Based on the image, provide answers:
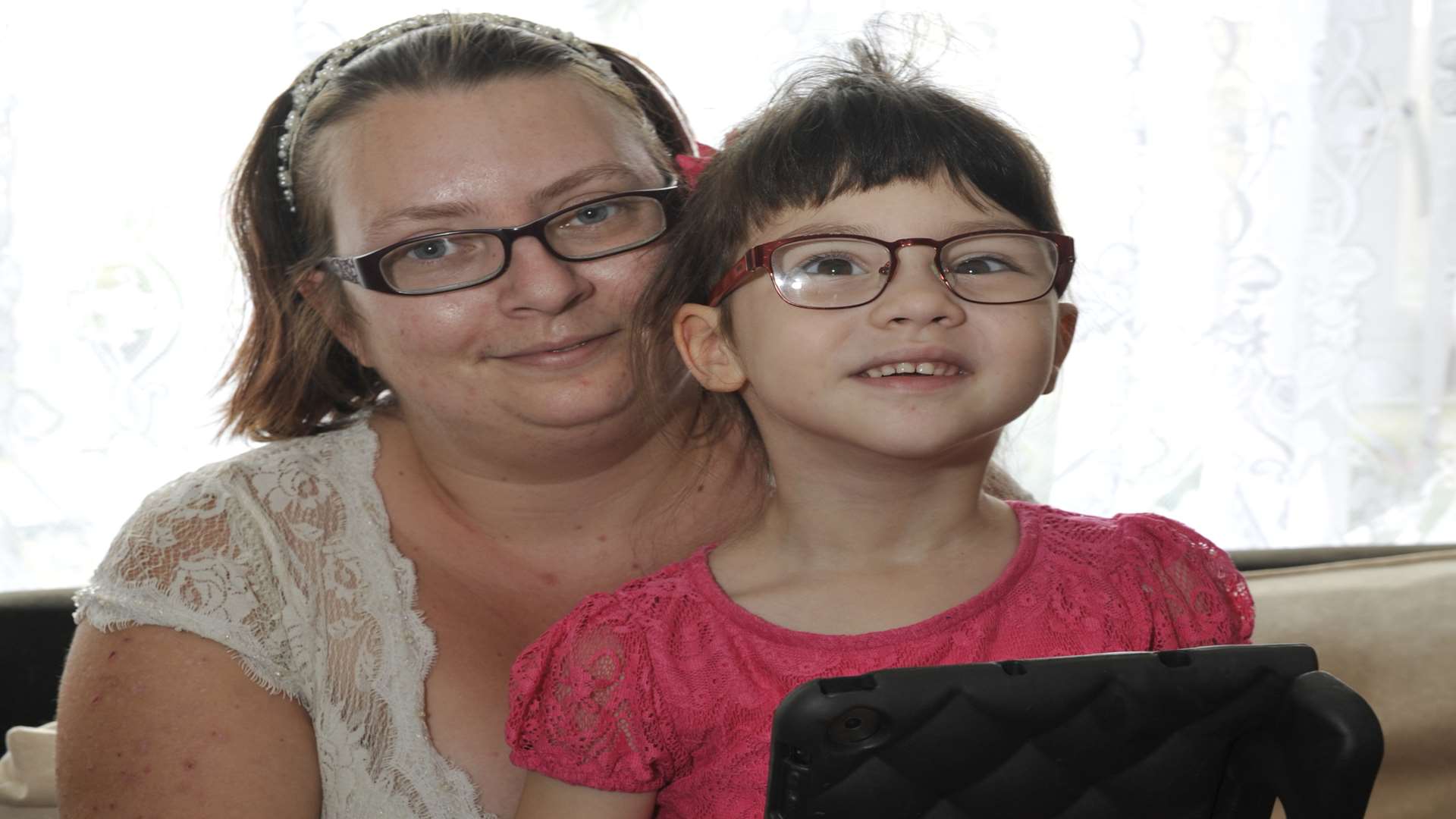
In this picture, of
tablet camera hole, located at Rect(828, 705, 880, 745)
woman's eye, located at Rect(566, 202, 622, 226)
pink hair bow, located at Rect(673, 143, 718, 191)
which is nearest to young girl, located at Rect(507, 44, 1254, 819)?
pink hair bow, located at Rect(673, 143, 718, 191)

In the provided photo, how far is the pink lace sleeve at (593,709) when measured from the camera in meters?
1.17

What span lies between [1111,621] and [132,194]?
2.20m

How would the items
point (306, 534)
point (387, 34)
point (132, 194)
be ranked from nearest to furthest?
point (306, 534) < point (387, 34) < point (132, 194)

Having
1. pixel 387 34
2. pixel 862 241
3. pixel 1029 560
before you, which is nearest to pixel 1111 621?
pixel 1029 560

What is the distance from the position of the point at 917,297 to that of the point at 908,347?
0.04m

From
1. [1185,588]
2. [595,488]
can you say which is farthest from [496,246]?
[1185,588]

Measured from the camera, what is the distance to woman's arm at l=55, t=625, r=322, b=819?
4.33 feet

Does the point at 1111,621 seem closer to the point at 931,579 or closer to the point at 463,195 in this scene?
the point at 931,579

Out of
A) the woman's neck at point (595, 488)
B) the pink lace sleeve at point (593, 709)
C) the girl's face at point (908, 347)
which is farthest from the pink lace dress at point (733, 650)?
the woman's neck at point (595, 488)

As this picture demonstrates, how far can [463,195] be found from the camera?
143cm

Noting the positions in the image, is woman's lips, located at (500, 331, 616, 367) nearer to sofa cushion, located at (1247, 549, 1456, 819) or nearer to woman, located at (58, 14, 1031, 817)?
woman, located at (58, 14, 1031, 817)

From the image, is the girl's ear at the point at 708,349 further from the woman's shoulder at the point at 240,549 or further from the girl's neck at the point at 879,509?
the woman's shoulder at the point at 240,549

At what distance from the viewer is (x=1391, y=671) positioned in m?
1.88

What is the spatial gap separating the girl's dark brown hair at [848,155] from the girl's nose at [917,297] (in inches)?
3.0
